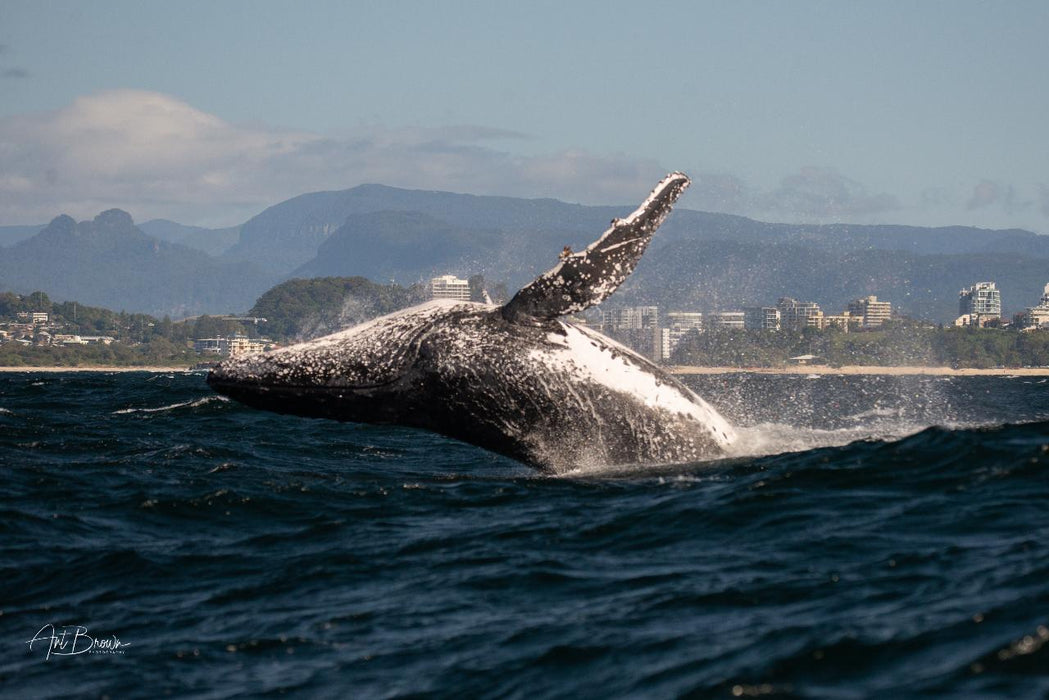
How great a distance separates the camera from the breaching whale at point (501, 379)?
35.0ft

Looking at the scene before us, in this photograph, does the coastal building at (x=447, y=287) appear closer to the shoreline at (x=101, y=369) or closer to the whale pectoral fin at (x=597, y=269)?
the shoreline at (x=101, y=369)

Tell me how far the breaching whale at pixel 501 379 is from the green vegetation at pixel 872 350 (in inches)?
5958

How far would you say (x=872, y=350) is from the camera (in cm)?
17350

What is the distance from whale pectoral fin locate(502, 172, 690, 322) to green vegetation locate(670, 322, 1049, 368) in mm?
151811

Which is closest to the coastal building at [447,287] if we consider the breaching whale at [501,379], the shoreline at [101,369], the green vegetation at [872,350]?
the green vegetation at [872,350]

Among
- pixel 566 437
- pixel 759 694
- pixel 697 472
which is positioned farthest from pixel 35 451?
pixel 759 694

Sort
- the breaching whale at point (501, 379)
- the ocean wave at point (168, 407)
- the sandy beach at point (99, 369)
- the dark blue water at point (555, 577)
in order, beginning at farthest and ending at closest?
the sandy beach at point (99, 369)
the ocean wave at point (168, 407)
the breaching whale at point (501, 379)
the dark blue water at point (555, 577)

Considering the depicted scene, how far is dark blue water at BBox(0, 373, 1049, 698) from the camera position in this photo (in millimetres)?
5953

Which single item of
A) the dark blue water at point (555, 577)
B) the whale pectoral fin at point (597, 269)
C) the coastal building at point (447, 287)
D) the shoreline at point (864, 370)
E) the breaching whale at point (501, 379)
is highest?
the coastal building at point (447, 287)

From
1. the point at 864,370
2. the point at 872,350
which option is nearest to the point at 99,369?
the point at 864,370

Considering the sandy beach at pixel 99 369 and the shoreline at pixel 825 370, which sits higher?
the sandy beach at pixel 99 369

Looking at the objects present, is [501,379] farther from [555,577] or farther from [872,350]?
[872,350]

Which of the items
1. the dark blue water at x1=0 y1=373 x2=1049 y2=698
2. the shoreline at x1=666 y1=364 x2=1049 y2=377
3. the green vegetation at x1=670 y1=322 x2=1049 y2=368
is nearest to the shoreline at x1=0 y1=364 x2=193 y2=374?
the green vegetation at x1=670 y1=322 x2=1049 y2=368

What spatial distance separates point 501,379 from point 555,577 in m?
3.24
